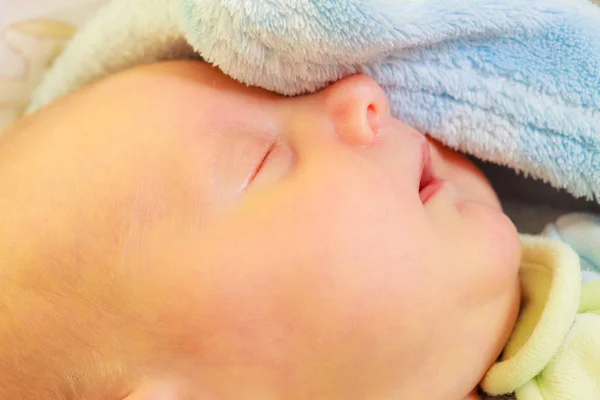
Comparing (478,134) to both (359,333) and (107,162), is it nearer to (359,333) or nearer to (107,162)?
(359,333)

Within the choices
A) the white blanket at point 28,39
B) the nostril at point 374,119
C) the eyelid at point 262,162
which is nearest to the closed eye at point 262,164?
the eyelid at point 262,162

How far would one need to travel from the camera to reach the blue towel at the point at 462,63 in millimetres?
733

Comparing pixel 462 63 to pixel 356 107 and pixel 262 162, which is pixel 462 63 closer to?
pixel 356 107

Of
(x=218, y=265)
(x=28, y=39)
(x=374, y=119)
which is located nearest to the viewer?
(x=218, y=265)

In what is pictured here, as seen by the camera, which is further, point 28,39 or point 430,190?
point 28,39

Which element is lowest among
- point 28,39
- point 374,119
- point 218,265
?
point 28,39

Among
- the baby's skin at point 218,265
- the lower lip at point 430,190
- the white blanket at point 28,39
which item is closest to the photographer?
the baby's skin at point 218,265

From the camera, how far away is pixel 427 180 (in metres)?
0.80

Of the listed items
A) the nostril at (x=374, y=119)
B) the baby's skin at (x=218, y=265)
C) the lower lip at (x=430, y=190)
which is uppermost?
the nostril at (x=374, y=119)

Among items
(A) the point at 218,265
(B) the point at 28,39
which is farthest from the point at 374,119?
(B) the point at 28,39

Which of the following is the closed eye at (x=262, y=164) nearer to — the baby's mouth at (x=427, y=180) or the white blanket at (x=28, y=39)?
the baby's mouth at (x=427, y=180)

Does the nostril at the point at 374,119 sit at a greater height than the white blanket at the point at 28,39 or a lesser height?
greater

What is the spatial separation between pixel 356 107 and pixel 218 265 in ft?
0.78

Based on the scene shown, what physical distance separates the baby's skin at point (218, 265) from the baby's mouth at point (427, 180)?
42 mm
